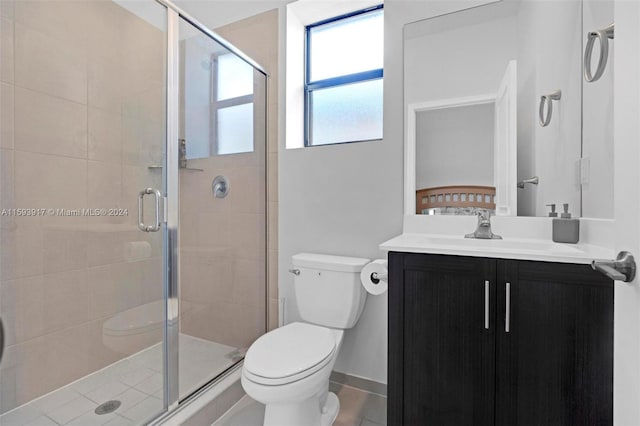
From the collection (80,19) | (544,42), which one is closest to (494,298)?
(544,42)

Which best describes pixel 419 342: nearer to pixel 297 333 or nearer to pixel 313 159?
pixel 297 333

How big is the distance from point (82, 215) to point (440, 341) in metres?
1.56

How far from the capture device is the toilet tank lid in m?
1.66

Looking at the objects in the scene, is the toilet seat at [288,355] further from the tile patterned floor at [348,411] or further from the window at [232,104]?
the window at [232,104]

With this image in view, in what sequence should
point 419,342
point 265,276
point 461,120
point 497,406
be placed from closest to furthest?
point 497,406 → point 419,342 → point 461,120 → point 265,276

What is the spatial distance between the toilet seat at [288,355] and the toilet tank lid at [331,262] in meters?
0.31

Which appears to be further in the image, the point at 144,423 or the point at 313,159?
the point at 313,159

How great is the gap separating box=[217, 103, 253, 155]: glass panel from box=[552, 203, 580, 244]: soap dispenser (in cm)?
166

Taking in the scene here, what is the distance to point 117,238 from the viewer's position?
4.94ft

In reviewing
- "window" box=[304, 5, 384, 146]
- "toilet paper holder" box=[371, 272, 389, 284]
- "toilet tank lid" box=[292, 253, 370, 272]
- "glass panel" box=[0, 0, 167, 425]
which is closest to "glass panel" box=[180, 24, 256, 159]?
"glass panel" box=[0, 0, 167, 425]

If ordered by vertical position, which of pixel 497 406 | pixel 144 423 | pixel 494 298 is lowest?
pixel 144 423

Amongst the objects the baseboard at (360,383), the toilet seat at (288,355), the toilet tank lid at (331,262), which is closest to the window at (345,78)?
the toilet tank lid at (331,262)

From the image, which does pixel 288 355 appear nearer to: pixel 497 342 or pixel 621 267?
pixel 497 342

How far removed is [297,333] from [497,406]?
2.75ft
